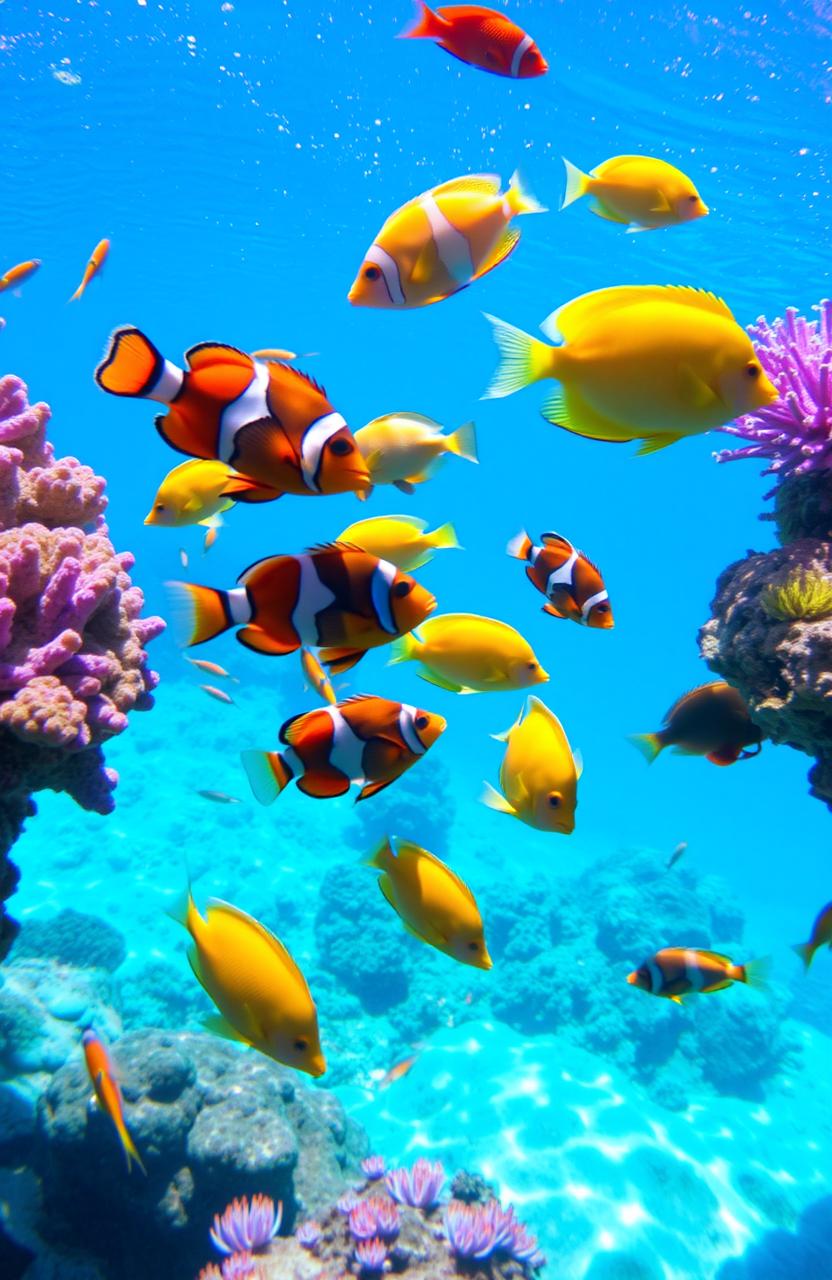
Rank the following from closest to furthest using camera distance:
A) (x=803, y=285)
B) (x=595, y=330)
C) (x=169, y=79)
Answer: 1. (x=595, y=330)
2. (x=169, y=79)
3. (x=803, y=285)

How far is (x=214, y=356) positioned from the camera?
1.69 m

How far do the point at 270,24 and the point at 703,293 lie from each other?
20.6 meters

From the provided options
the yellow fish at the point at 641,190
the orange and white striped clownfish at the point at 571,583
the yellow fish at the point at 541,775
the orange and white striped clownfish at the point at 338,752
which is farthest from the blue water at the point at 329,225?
the yellow fish at the point at 641,190

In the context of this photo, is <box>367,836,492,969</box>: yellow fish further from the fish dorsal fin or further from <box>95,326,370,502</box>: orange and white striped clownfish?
the fish dorsal fin

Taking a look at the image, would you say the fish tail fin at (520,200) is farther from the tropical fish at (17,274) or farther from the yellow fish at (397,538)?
the tropical fish at (17,274)

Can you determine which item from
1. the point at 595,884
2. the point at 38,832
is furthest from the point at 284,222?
the point at 595,884

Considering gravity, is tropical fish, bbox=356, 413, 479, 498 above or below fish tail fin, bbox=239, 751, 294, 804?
above

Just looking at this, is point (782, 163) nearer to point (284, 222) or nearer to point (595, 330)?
point (284, 222)

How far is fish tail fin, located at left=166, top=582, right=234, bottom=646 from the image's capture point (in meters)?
1.83

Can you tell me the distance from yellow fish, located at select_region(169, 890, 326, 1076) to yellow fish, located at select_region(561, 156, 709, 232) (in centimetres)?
330

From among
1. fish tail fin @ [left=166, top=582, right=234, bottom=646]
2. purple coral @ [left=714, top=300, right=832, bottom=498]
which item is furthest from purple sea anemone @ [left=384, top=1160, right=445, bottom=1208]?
purple coral @ [left=714, top=300, right=832, bottom=498]

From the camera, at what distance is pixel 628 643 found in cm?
8088

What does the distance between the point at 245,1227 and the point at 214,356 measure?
597cm

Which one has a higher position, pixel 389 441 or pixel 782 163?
pixel 782 163
